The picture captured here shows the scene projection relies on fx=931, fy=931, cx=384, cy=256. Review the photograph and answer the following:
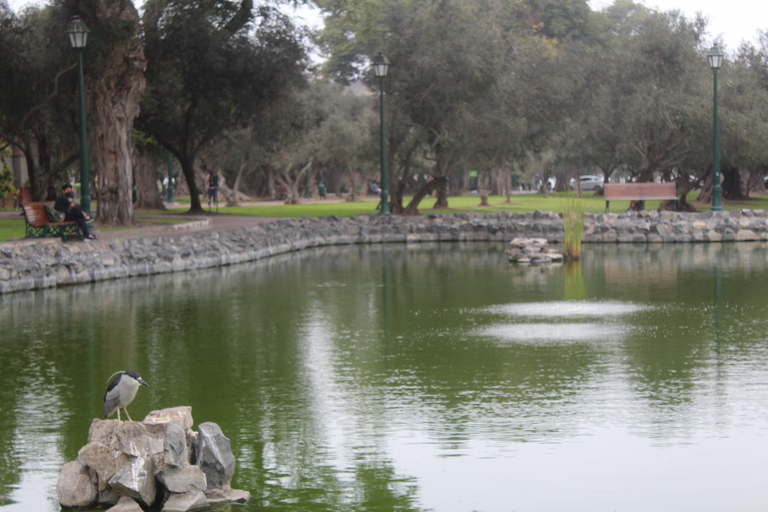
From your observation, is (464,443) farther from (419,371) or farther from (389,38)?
(389,38)

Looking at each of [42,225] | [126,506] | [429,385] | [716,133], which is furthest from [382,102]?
[126,506]

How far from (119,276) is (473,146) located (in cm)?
1534

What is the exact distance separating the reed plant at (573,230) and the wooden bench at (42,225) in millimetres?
10154

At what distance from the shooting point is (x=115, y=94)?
78.4ft

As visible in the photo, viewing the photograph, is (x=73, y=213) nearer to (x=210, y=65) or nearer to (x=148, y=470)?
(x=210, y=65)

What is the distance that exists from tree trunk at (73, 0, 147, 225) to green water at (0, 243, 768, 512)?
356 inches

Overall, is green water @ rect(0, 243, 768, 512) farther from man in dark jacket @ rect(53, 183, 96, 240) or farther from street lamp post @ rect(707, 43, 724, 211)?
street lamp post @ rect(707, 43, 724, 211)

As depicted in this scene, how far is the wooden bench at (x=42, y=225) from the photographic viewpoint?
19.4 meters

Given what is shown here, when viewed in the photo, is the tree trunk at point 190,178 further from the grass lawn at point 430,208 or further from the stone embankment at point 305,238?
the stone embankment at point 305,238

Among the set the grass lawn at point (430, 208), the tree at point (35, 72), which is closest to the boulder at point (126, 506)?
the tree at point (35, 72)

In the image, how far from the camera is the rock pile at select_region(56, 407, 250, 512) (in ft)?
17.6

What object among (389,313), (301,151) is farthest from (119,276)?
(301,151)

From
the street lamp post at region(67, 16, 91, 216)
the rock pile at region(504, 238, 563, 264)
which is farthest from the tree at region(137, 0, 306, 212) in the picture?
the rock pile at region(504, 238, 563, 264)

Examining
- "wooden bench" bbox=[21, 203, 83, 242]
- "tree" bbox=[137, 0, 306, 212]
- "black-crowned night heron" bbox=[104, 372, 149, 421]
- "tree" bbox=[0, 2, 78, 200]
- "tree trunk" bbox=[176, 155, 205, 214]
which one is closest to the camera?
"black-crowned night heron" bbox=[104, 372, 149, 421]
